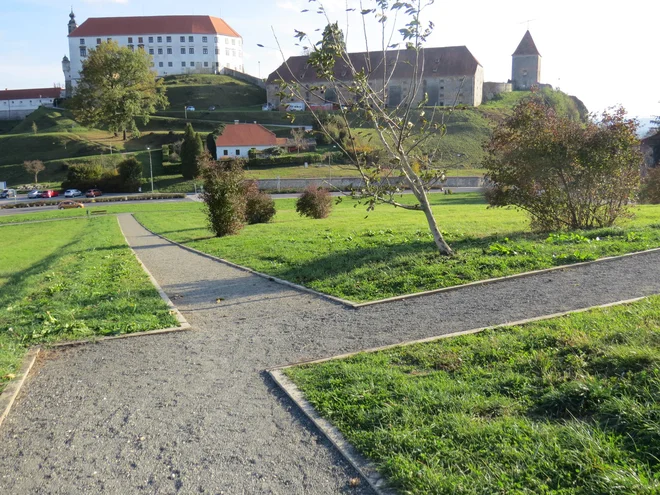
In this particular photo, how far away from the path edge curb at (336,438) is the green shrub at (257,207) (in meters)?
22.4

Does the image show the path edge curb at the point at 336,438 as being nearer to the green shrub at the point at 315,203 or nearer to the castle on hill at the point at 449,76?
the green shrub at the point at 315,203

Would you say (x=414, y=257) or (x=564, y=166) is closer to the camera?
(x=414, y=257)

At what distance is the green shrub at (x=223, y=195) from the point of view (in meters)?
20.7

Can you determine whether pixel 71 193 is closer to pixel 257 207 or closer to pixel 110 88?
pixel 110 88

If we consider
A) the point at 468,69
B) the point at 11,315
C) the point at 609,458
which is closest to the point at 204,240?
the point at 11,315

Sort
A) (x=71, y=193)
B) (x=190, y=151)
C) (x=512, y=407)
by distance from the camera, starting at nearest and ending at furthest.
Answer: (x=512, y=407)
(x=71, y=193)
(x=190, y=151)

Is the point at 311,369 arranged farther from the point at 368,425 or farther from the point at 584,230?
the point at 584,230

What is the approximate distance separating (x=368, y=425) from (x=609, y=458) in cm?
167

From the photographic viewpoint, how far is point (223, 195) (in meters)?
20.9

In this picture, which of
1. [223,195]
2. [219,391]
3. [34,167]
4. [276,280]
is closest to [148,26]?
[34,167]

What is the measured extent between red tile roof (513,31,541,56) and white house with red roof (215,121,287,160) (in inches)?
2445

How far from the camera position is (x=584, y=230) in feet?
44.1

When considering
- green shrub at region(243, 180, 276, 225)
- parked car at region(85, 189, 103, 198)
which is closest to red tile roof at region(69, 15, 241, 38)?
parked car at region(85, 189, 103, 198)

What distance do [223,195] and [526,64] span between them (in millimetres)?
115015
